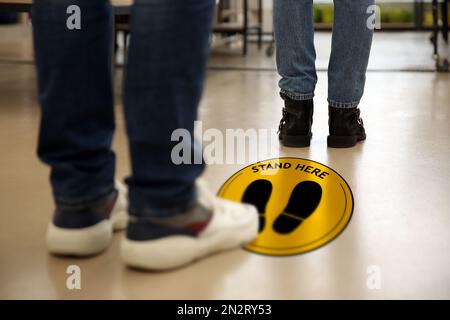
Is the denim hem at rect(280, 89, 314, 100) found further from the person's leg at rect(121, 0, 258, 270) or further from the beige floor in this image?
the person's leg at rect(121, 0, 258, 270)

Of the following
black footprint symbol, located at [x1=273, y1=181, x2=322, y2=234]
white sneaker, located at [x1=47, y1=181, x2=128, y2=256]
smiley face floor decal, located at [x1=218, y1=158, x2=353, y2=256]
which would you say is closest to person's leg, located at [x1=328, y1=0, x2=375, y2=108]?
smiley face floor decal, located at [x1=218, y1=158, x2=353, y2=256]

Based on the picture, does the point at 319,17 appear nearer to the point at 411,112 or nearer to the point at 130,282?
the point at 411,112

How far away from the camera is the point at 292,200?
118 centimetres

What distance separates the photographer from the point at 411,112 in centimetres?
207

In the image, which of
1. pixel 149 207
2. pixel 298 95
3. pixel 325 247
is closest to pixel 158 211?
pixel 149 207

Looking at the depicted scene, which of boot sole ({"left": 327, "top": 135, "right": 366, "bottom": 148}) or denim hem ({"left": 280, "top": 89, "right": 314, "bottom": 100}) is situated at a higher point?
denim hem ({"left": 280, "top": 89, "right": 314, "bottom": 100})

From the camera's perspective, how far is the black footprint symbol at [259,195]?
1.13m

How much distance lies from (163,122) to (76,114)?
0.16 meters

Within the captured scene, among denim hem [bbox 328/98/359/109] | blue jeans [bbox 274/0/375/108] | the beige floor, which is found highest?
blue jeans [bbox 274/0/375/108]

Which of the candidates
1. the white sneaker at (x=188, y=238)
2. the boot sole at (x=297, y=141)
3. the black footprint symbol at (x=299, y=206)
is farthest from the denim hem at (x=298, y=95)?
the white sneaker at (x=188, y=238)

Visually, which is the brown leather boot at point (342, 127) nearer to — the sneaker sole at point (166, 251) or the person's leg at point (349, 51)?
the person's leg at point (349, 51)

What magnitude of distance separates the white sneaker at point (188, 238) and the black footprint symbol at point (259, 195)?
11 cm

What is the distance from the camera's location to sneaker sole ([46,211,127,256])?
921 mm

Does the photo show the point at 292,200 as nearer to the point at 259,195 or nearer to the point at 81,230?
the point at 259,195
